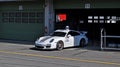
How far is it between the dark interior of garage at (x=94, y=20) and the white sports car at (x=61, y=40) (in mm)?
7171

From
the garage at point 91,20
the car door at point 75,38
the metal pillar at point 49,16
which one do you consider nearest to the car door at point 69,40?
the car door at point 75,38

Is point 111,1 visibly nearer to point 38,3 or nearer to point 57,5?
point 57,5

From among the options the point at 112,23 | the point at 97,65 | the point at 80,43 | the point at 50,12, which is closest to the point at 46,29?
the point at 50,12

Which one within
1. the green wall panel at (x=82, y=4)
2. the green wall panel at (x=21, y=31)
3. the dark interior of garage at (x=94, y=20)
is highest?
the green wall panel at (x=82, y=4)

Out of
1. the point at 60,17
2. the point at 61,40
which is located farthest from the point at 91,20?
the point at 61,40

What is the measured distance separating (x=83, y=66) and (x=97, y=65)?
84 centimetres

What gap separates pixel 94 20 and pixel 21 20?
7.62 meters

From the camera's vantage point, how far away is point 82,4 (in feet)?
94.6

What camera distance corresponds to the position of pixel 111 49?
2328 centimetres

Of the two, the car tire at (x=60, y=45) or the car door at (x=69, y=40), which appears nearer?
the car tire at (x=60, y=45)

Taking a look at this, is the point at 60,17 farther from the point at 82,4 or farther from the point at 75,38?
the point at 75,38

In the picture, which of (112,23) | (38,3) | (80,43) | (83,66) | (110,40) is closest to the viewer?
(83,66)

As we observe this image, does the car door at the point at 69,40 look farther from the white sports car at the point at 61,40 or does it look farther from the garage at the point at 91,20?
the garage at the point at 91,20

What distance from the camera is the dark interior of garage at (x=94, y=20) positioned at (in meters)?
33.7
